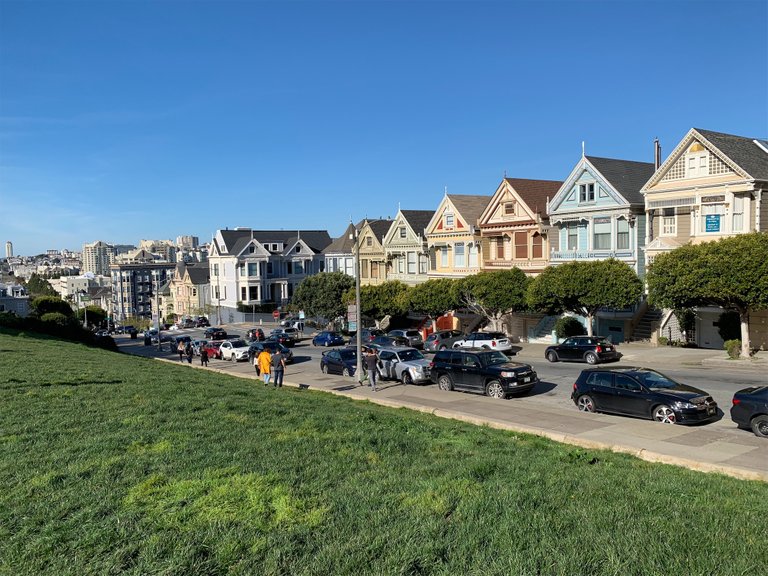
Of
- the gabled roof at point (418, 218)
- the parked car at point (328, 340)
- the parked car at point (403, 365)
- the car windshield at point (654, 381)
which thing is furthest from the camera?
the gabled roof at point (418, 218)

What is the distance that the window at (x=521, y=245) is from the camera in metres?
47.3

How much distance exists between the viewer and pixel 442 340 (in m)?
42.4

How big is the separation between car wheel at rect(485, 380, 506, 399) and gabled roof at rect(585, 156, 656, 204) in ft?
67.1

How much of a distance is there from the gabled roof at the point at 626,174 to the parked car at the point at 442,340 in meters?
13.1

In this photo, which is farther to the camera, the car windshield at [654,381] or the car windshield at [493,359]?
the car windshield at [493,359]

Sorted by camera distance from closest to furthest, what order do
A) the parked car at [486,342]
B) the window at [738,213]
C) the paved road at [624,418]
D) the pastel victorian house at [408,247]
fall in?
the paved road at [624,418]
the window at [738,213]
the parked car at [486,342]
the pastel victorian house at [408,247]

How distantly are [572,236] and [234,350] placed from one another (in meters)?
23.6

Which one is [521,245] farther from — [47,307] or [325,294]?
[47,307]

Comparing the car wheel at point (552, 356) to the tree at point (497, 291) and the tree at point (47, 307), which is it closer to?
the tree at point (497, 291)

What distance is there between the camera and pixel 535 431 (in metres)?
16.4

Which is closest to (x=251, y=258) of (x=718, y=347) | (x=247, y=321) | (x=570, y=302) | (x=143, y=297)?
(x=247, y=321)

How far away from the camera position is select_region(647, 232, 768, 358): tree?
2828 centimetres

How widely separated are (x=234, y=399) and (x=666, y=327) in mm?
29415

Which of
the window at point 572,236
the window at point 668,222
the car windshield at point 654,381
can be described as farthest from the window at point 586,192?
the car windshield at point 654,381
